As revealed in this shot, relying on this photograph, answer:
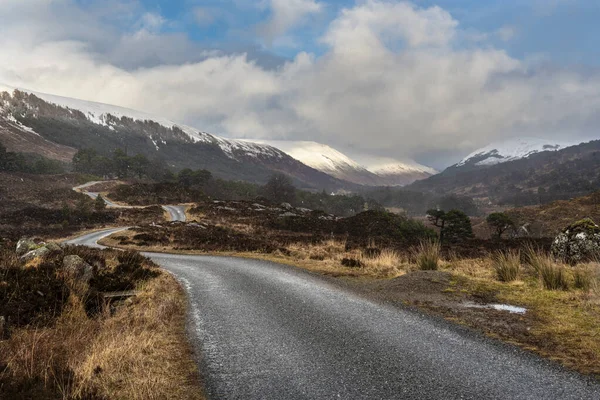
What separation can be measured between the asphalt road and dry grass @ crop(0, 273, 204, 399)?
0.46 meters

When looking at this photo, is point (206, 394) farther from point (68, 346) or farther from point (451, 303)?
point (451, 303)

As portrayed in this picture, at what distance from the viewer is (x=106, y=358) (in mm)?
5070

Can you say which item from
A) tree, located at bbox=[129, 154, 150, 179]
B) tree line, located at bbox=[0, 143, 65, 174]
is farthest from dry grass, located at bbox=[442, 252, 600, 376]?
tree, located at bbox=[129, 154, 150, 179]

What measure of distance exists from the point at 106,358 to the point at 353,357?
3896 mm

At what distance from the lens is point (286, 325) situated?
7473mm

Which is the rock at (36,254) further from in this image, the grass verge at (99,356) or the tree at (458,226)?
the tree at (458,226)

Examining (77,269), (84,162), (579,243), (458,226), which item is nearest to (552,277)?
(579,243)

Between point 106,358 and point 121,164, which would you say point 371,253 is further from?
point 121,164

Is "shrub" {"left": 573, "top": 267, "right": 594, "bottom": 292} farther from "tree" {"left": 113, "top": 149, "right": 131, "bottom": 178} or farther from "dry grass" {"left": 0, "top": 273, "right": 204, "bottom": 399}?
"tree" {"left": 113, "top": 149, "right": 131, "bottom": 178}

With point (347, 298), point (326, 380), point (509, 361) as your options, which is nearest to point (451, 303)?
point (347, 298)

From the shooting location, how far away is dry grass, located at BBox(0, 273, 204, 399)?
428cm

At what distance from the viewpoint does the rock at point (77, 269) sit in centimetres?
994

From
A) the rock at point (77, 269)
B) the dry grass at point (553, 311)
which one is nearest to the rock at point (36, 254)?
the rock at point (77, 269)

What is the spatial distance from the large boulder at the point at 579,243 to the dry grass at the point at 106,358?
55.1 ft
